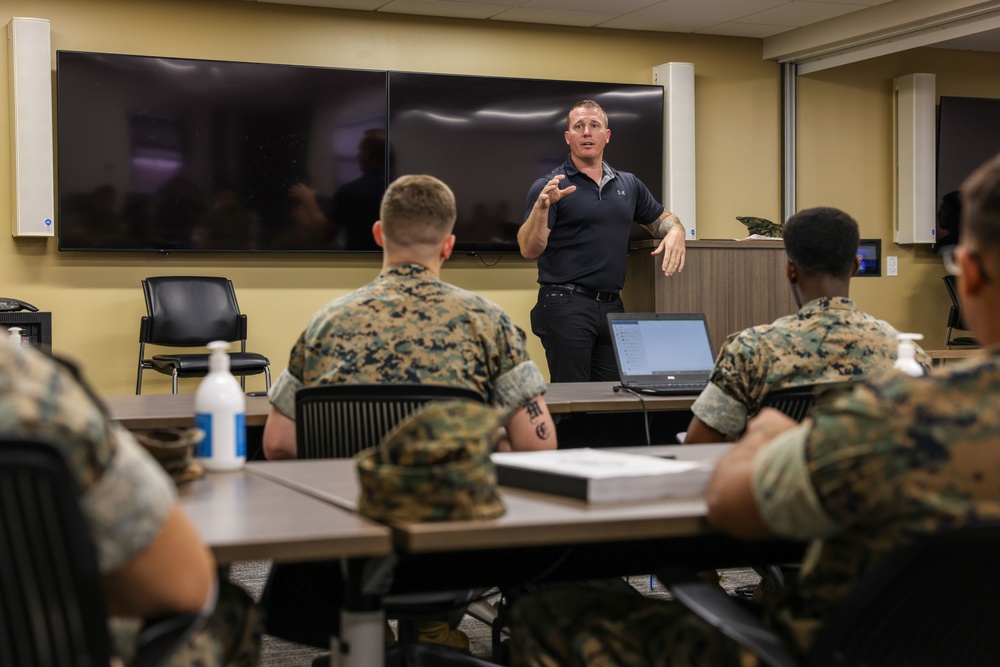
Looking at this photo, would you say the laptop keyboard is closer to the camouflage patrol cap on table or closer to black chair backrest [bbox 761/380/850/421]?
black chair backrest [bbox 761/380/850/421]

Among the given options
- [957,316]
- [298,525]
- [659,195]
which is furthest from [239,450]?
[957,316]

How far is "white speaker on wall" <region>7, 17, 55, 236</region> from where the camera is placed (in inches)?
236

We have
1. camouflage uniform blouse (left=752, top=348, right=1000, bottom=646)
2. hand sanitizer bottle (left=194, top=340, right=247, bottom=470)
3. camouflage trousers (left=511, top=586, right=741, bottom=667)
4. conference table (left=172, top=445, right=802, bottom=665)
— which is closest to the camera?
camouflage uniform blouse (left=752, top=348, right=1000, bottom=646)

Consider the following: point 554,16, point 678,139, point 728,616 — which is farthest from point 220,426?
point 678,139

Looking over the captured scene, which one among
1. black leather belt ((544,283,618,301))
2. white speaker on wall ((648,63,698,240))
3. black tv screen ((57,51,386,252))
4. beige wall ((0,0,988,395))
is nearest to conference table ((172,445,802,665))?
black leather belt ((544,283,618,301))

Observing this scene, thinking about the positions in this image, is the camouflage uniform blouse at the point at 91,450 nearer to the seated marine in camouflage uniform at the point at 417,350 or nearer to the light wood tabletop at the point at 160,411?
the seated marine in camouflage uniform at the point at 417,350

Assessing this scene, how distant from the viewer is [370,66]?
6828 mm

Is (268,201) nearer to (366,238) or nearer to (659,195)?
(366,238)

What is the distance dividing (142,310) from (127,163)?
85cm

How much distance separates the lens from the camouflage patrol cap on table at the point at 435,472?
1.42 metres

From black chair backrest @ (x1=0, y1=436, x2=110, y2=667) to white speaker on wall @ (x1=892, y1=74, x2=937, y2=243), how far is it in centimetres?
781

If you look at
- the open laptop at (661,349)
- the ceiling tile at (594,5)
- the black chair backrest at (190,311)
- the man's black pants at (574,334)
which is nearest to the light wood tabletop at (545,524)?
the open laptop at (661,349)

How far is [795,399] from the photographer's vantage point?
7.84 ft

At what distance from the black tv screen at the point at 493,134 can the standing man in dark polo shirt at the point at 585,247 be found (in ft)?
4.87
